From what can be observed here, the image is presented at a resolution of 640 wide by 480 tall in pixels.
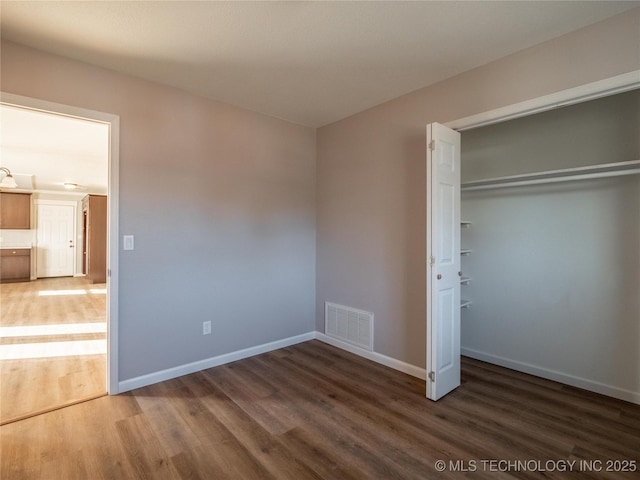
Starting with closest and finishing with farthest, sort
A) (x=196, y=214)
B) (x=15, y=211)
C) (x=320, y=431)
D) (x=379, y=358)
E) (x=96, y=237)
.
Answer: (x=320, y=431) → (x=196, y=214) → (x=379, y=358) → (x=96, y=237) → (x=15, y=211)

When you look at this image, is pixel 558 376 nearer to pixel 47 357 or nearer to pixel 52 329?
pixel 47 357

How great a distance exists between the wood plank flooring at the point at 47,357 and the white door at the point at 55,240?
234 centimetres

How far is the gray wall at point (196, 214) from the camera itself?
2609mm

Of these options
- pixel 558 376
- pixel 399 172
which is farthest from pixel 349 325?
pixel 558 376

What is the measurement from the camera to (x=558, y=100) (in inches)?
85.7

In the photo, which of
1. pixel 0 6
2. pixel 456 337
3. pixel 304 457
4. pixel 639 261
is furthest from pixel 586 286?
pixel 0 6

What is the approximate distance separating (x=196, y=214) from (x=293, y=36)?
1.78m

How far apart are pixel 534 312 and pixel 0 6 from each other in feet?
15.0

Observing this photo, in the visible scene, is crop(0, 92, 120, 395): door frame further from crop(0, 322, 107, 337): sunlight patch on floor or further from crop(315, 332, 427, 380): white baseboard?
crop(0, 322, 107, 337): sunlight patch on floor

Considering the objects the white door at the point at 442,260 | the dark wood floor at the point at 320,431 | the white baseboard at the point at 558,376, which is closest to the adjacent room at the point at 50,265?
the dark wood floor at the point at 320,431

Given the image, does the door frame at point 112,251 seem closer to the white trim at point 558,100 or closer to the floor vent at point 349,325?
the floor vent at point 349,325

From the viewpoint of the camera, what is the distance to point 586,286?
2680 mm

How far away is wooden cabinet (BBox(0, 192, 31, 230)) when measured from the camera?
8.22 metres

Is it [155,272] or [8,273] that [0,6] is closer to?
[155,272]
